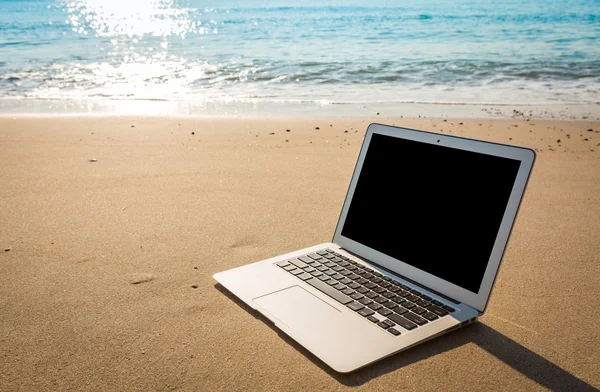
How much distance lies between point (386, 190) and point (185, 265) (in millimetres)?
871

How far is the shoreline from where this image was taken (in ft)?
21.1

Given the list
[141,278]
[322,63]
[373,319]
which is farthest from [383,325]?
[322,63]

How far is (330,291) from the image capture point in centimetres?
185

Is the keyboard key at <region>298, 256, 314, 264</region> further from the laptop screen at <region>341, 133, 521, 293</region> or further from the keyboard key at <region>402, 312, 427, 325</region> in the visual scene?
the keyboard key at <region>402, 312, 427, 325</region>

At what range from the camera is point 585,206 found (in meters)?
2.99

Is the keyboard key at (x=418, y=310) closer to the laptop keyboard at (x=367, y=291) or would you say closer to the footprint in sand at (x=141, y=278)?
the laptop keyboard at (x=367, y=291)

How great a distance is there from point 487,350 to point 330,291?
53 cm

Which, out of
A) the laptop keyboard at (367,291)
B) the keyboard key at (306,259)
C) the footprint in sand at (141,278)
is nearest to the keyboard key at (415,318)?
the laptop keyboard at (367,291)

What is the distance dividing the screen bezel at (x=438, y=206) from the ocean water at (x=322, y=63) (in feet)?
18.7

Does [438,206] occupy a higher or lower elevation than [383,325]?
higher

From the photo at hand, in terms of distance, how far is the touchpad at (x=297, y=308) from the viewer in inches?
66.9

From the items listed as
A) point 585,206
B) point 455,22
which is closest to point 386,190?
point 585,206

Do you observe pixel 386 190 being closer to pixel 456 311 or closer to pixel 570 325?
pixel 456 311

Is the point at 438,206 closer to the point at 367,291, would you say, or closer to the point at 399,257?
the point at 399,257
